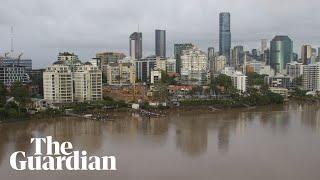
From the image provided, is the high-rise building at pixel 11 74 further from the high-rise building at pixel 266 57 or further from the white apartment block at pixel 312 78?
the high-rise building at pixel 266 57

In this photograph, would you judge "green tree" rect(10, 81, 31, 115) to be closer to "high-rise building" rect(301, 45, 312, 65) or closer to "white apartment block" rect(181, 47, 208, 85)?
"white apartment block" rect(181, 47, 208, 85)

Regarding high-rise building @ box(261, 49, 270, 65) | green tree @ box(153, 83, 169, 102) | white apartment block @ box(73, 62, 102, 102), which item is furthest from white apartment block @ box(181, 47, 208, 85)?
high-rise building @ box(261, 49, 270, 65)

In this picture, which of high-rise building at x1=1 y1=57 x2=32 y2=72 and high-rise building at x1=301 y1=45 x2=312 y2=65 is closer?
high-rise building at x1=1 y1=57 x2=32 y2=72

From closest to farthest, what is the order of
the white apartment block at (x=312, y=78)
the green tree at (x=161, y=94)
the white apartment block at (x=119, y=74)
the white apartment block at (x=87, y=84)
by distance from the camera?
the white apartment block at (x=87, y=84), the green tree at (x=161, y=94), the white apartment block at (x=119, y=74), the white apartment block at (x=312, y=78)

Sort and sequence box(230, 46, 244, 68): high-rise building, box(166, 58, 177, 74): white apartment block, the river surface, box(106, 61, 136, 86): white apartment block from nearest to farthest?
the river surface, box(106, 61, 136, 86): white apartment block, box(166, 58, 177, 74): white apartment block, box(230, 46, 244, 68): high-rise building

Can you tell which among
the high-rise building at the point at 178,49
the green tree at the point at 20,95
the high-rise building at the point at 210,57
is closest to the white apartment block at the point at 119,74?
the high-rise building at the point at 178,49

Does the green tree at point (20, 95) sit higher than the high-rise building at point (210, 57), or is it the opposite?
the high-rise building at point (210, 57)

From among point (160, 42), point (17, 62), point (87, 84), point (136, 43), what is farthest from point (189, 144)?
point (160, 42)
